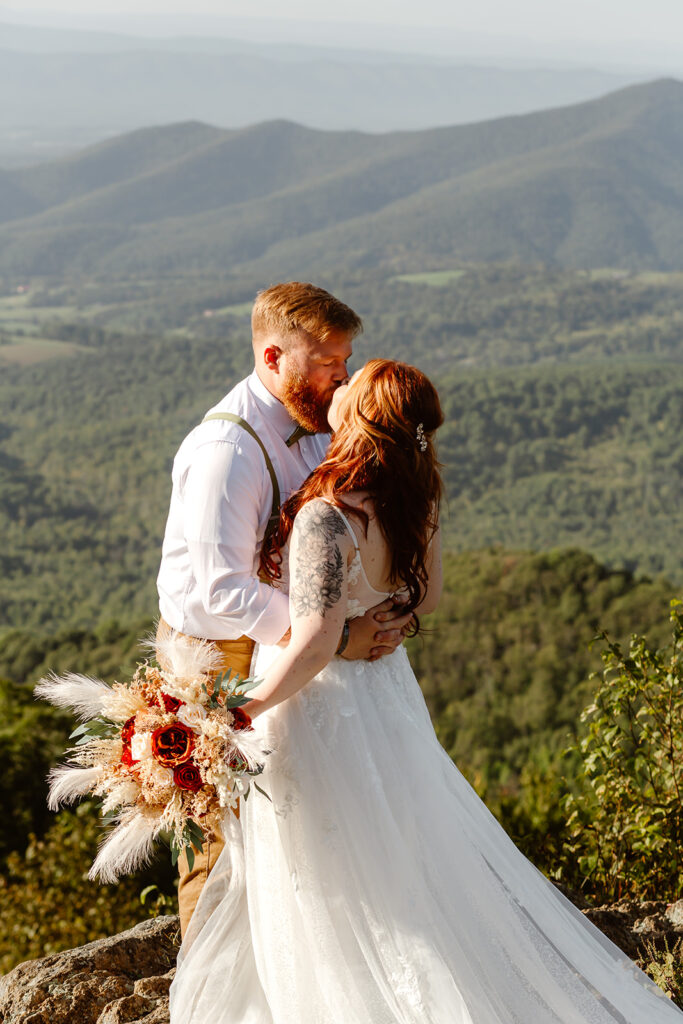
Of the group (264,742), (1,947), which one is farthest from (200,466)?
(1,947)

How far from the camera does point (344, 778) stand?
272 centimetres

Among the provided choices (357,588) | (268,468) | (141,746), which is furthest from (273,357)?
(141,746)

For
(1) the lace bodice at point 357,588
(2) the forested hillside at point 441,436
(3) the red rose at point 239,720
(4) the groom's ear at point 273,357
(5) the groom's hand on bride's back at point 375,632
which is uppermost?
(4) the groom's ear at point 273,357

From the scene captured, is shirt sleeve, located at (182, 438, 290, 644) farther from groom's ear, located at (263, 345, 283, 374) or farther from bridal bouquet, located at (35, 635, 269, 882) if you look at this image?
groom's ear, located at (263, 345, 283, 374)

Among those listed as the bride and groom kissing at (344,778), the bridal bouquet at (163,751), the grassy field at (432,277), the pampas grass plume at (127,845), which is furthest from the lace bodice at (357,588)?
the grassy field at (432,277)

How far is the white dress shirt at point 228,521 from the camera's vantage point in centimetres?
275

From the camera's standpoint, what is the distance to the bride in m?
2.54

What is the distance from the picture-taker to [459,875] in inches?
106

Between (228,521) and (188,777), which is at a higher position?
(228,521)

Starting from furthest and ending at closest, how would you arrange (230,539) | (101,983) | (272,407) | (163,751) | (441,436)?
(441,436), (101,983), (272,407), (230,539), (163,751)

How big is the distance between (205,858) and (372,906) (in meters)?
0.57

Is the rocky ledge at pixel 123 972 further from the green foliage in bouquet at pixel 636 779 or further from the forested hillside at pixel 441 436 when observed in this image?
the forested hillside at pixel 441 436

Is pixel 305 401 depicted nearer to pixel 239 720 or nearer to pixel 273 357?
pixel 273 357

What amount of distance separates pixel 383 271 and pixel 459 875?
6668 inches
